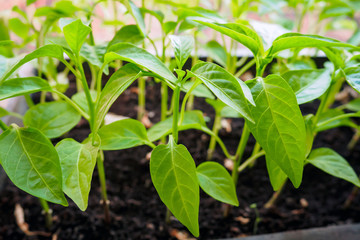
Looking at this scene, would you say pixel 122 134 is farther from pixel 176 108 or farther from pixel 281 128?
pixel 281 128

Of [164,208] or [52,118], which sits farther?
[164,208]

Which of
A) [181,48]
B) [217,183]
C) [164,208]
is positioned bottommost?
[164,208]

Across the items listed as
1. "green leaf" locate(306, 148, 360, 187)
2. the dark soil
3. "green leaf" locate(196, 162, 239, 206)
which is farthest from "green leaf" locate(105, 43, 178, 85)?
the dark soil

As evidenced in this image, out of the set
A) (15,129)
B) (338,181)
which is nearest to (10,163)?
(15,129)

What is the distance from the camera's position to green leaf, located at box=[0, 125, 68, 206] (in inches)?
16.2

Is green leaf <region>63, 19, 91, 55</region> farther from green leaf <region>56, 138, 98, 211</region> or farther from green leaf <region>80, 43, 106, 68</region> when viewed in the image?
green leaf <region>56, 138, 98, 211</region>

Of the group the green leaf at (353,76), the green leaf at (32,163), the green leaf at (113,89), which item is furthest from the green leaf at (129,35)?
the green leaf at (353,76)

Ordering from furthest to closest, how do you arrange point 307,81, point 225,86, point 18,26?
point 18,26 → point 307,81 → point 225,86

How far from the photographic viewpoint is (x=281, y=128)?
16.4 inches

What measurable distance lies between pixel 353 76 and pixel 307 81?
0.07 meters

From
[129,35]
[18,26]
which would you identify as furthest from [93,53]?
[18,26]

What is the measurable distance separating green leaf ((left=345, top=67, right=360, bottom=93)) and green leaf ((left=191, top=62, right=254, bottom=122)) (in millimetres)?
191

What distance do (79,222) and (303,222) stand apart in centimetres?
57

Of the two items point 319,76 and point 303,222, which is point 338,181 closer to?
point 303,222
